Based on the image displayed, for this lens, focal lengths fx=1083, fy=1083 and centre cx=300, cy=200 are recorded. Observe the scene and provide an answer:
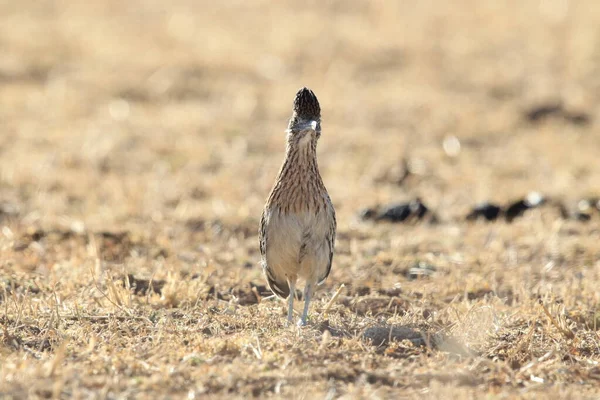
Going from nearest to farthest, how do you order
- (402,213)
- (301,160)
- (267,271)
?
(301,160) → (267,271) → (402,213)

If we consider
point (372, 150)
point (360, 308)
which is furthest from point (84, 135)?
point (360, 308)

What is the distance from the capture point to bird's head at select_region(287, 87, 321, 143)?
616cm

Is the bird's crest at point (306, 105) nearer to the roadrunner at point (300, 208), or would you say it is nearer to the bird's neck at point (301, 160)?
the roadrunner at point (300, 208)

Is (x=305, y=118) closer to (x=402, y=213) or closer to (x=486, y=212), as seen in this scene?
(x=402, y=213)

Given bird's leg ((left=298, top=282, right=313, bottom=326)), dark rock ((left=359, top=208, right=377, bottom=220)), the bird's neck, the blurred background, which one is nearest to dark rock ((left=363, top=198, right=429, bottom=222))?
dark rock ((left=359, top=208, right=377, bottom=220))

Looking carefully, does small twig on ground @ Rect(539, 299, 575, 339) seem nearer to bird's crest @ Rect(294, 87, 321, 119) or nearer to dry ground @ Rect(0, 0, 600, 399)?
dry ground @ Rect(0, 0, 600, 399)

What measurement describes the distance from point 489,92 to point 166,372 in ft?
34.7

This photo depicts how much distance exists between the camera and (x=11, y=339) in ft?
19.0

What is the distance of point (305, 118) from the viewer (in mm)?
6230

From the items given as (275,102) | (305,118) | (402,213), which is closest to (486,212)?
(402,213)

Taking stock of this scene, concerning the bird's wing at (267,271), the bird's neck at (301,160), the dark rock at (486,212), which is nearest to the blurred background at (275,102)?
the dark rock at (486,212)

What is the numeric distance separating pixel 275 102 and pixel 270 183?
3358 millimetres

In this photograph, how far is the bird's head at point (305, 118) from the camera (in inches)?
243

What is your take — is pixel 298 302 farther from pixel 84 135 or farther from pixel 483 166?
pixel 84 135
